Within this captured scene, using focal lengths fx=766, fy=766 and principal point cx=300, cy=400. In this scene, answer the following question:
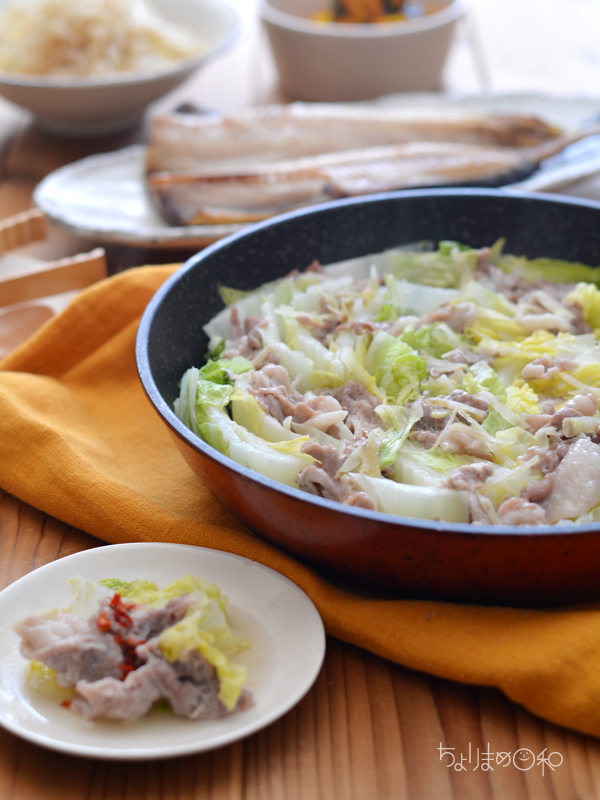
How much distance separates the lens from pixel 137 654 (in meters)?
1.64

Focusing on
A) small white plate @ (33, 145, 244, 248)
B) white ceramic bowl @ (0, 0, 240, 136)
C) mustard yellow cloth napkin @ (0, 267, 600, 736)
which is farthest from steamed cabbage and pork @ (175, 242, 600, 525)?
white ceramic bowl @ (0, 0, 240, 136)

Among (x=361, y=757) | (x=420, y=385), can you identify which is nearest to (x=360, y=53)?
(x=420, y=385)

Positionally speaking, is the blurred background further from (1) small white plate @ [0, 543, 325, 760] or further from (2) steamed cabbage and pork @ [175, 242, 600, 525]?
(1) small white plate @ [0, 543, 325, 760]

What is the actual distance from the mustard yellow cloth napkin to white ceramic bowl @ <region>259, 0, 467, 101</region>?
2.46 m

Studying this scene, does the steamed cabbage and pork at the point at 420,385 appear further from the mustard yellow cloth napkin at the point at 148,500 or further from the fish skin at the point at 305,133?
the fish skin at the point at 305,133

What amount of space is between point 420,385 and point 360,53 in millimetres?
3166

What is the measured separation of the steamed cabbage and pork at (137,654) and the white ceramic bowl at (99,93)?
3301mm

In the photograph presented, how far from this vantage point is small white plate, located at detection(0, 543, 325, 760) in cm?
156

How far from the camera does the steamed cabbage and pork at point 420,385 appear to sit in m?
1.92

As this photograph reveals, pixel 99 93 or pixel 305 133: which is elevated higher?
pixel 99 93

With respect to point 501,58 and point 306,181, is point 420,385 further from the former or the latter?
point 501,58

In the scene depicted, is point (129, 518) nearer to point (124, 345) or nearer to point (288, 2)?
point (124, 345)

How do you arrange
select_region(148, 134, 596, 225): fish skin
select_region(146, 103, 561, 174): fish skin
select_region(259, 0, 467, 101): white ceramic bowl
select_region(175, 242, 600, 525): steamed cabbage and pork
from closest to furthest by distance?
select_region(175, 242, 600, 525): steamed cabbage and pork → select_region(148, 134, 596, 225): fish skin → select_region(146, 103, 561, 174): fish skin → select_region(259, 0, 467, 101): white ceramic bowl

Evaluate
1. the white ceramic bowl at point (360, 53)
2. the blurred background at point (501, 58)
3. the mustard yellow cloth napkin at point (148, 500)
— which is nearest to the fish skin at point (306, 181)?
the mustard yellow cloth napkin at point (148, 500)
